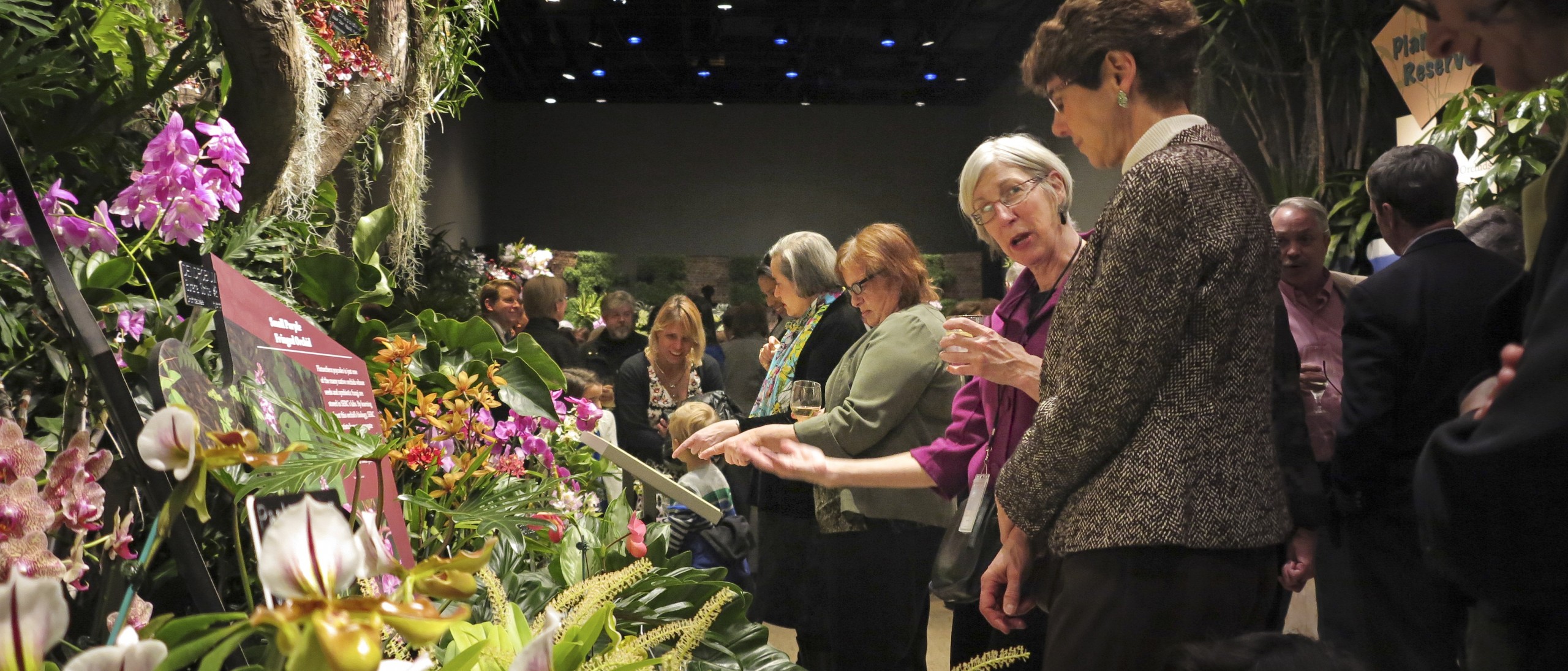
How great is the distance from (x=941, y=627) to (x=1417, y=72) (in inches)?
108

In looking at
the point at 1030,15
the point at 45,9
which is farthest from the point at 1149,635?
the point at 1030,15

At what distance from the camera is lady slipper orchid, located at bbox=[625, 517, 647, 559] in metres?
1.54

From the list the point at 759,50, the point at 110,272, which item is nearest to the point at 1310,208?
the point at 110,272

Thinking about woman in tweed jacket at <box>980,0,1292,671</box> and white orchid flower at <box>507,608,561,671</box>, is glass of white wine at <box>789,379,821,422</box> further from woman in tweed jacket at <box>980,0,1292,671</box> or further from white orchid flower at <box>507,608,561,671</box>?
white orchid flower at <box>507,608,561,671</box>

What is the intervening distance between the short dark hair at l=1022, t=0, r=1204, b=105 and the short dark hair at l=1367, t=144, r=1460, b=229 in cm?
79

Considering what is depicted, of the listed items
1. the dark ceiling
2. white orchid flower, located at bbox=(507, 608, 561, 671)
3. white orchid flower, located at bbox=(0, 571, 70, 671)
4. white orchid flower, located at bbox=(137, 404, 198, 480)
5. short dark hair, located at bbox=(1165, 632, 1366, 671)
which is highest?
the dark ceiling

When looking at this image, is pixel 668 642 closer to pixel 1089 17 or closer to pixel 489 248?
pixel 1089 17

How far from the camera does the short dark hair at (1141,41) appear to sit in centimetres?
121

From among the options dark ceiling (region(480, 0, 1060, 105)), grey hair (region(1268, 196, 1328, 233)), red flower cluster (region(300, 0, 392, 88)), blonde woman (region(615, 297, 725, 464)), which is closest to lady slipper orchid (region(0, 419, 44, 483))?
red flower cluster (region(300, 0, 392, 88))

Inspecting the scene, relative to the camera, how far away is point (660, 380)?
4.21m

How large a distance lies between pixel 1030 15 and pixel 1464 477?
26.9 ft

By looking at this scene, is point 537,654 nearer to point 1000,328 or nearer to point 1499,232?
point 1499,232

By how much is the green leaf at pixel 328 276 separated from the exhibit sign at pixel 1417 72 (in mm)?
2952

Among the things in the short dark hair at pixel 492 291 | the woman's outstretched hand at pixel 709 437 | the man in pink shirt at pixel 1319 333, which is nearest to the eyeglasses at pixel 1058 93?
the man in pink shirt at pixel 1319 333
